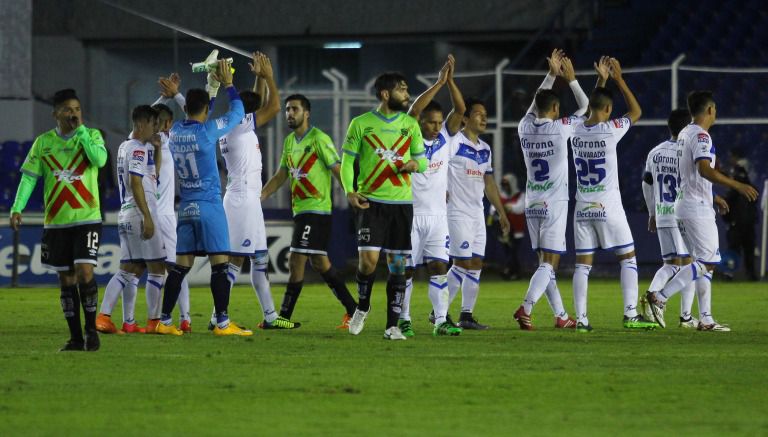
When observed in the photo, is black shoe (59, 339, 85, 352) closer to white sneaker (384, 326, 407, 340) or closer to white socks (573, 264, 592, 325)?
white sneaker (384, 326, 407, 340)

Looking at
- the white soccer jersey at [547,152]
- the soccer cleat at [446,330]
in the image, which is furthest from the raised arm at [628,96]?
the soccer cleat at [446,330]

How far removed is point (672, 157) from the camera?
14.2 metres

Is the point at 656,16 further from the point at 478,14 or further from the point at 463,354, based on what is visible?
the point at 463,354

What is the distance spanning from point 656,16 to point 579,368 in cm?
2297

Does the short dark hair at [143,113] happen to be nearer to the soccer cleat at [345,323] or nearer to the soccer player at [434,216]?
the soccer player at [434,216]

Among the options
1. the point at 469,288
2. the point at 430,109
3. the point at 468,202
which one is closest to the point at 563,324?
the point at 469,288

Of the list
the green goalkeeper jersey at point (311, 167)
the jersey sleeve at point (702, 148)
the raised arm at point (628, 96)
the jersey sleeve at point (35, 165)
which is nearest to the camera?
the jersey sleeve at point (35, 165)

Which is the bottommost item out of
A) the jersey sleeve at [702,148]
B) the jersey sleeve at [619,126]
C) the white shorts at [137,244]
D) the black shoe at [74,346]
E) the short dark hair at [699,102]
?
the black shoe at [74,346]

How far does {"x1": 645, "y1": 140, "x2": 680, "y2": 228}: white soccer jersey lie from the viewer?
46.8 feet

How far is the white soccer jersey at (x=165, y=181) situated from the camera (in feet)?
44.5

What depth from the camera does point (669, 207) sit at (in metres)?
14.5

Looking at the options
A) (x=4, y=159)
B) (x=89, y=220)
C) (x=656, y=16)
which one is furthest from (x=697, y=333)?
(x=656, y=16)

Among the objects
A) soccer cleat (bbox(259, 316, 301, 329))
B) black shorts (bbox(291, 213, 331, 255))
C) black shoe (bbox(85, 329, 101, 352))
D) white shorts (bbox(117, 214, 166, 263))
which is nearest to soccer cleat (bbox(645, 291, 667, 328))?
black shorts (bbox(291, 213, 331, 255))

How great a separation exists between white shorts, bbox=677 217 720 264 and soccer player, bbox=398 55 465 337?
231cm
